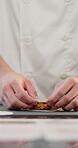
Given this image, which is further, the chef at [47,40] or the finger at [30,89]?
the chef at [47,40]

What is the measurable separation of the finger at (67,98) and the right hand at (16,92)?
0.08m

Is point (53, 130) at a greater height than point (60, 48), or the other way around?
point (53, 130)

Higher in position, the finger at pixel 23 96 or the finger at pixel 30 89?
the finger at pixel 23 96

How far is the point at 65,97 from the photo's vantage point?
114 centimetres

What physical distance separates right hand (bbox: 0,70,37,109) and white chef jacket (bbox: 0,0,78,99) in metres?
0.30

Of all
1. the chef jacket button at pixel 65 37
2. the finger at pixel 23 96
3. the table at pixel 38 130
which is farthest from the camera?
the chef jacket button at pixel 65 37

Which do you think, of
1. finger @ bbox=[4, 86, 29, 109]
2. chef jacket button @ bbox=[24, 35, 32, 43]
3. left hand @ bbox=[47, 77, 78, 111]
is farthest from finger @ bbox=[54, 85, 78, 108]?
chef jacket button @ bbox=[24, 35, 32, 43]

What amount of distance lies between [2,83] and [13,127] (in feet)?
1.66

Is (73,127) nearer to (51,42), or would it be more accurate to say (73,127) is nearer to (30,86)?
(30,86)

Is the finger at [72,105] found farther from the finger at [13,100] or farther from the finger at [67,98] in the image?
the finger at [13,100]

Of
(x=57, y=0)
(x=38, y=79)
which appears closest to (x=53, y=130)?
(x=38, y=79)

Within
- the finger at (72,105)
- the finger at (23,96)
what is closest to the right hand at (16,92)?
the finger at (23,96)

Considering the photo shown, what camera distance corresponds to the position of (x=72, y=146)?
0.57m

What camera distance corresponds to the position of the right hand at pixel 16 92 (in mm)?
1129
